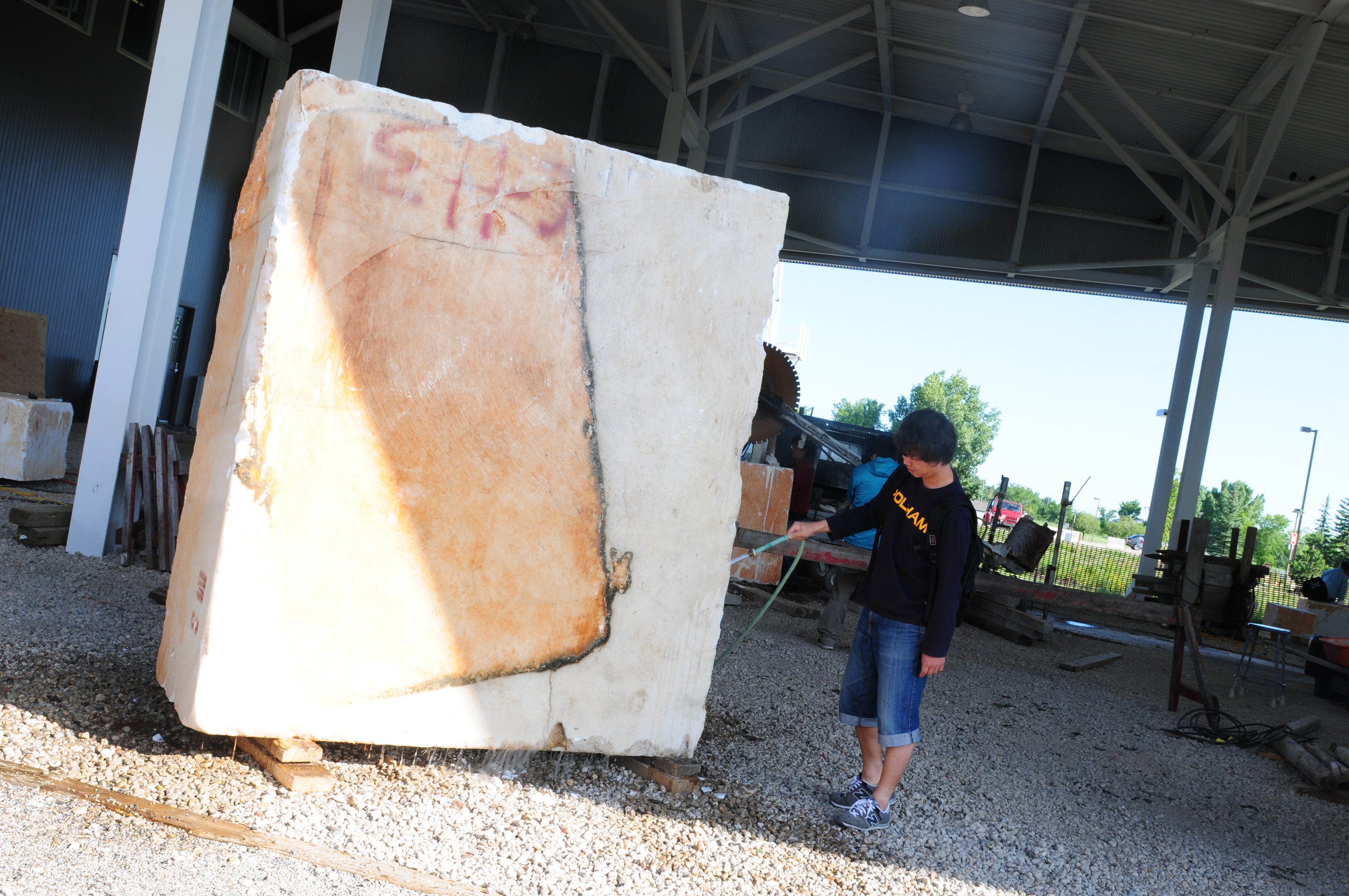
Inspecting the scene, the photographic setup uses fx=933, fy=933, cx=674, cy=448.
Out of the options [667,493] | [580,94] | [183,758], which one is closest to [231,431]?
[183,758]

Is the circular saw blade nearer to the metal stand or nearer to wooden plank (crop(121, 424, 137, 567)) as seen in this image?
the metal stand

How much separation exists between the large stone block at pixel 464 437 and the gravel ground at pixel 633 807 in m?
0.22

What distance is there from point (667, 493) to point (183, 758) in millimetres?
1899

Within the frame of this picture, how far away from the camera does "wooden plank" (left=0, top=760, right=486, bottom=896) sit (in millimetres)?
2672

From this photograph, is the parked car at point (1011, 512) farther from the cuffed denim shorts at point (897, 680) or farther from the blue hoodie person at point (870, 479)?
the cuffed denim shorts at point (897, 680)

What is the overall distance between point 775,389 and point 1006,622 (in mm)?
3328

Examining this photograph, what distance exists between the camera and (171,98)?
595 cm

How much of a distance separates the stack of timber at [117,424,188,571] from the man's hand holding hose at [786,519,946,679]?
4033 mm

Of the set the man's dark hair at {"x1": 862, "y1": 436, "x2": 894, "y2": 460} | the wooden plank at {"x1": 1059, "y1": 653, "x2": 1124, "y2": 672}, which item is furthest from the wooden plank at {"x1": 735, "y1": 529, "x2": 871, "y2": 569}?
the wooden plank at {"x1": 1059, "y1": 653, "x2": 1124, "y2": 672}

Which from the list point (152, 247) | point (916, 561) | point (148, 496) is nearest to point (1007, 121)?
point (152, 247)

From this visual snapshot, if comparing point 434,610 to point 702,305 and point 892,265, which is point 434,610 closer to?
point 702,305

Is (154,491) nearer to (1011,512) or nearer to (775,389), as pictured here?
(775,389)

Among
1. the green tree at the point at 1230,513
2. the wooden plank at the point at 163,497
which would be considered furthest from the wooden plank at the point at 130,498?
the green tree at the point at 1230,513

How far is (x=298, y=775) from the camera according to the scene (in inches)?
120
